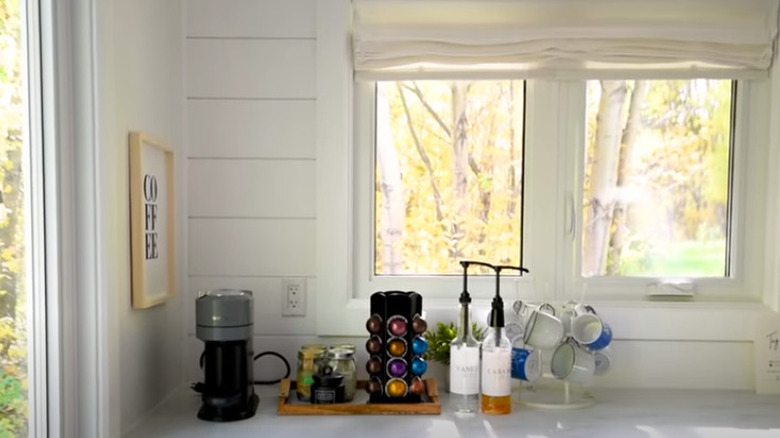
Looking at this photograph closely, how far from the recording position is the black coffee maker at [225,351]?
4.60 ft

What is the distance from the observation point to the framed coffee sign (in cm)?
138

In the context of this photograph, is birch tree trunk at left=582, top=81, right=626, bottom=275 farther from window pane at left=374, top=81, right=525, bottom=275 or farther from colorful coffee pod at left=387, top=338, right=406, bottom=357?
colorful coffee pod at left=387, top=338, right=406, bottom=357

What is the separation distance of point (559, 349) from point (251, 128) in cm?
104

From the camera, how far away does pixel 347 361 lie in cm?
157

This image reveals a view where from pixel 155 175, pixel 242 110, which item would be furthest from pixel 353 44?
pixel 155 175

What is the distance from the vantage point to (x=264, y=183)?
174 centimetres

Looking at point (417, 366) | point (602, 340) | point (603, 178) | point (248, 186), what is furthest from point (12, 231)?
point (603, 178)

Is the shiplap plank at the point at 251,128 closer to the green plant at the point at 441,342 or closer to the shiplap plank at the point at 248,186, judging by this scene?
the shiplap plank at the point at 248,186

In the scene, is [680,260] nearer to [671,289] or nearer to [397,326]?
[671,289]

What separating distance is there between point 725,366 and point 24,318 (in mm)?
1745

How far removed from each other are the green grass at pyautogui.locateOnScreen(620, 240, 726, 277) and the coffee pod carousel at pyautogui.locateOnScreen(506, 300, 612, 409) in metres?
0.28

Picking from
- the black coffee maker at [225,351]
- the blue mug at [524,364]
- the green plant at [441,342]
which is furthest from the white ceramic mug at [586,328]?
the black coffee maker at [225,351]

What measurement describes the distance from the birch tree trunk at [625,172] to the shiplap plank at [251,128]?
0.91m

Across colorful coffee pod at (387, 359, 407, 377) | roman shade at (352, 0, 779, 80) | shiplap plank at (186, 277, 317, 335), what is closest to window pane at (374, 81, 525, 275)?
roman shade at (352, 0, 779, 80)
